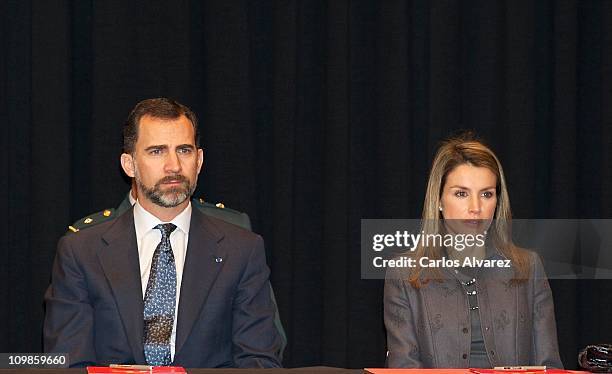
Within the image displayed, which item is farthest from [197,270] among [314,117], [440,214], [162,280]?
[314,117]

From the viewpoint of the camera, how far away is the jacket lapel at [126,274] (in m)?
2.69

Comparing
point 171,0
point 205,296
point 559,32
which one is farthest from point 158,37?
point 559,32

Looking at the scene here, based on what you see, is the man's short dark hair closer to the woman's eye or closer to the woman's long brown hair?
the woman's long brown hair

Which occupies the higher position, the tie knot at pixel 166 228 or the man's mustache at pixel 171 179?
the man's mustache at pixel 171 179

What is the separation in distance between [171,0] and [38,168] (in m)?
0.83

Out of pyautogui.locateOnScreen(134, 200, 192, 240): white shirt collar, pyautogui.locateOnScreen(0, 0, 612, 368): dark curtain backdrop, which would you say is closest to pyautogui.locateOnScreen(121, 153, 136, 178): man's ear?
pyautogui.locateOnScreen(134, 200, 192, 240): white shirt collar

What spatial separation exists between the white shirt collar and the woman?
640 mm

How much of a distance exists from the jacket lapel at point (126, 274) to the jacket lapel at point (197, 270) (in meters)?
0.11

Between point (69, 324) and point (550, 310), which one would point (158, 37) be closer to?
point (69, 324)

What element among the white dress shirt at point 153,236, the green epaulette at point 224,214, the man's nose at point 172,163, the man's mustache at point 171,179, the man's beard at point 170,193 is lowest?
the white dress shirt at point 153,236

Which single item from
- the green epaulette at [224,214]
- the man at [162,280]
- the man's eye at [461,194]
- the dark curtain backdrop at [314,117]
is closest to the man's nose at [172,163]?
the man at [162,280]

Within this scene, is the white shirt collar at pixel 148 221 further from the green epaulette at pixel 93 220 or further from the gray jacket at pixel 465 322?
the gray jacket at pixel 465 322

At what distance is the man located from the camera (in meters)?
2.70

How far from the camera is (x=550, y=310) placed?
295 cm
